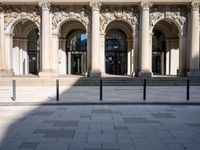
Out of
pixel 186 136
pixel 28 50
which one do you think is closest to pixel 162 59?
pixel 28 50

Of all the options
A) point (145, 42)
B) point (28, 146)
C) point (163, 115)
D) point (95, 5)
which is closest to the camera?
point (28, 146)

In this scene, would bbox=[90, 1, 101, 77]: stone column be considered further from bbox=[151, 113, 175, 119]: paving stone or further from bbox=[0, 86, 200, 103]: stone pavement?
bbox=[151, 113, 175, 119]: paving stone

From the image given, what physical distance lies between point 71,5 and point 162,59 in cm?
1217

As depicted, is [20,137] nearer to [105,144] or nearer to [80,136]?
[80,136]

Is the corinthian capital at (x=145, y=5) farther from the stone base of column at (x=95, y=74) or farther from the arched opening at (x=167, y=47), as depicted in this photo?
the stone base of column at (x=95, y=74)

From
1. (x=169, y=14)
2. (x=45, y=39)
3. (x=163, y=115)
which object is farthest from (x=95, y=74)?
(x=163, y=115)

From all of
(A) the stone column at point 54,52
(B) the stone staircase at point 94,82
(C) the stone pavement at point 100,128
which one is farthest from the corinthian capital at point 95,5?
(C) the stone pavement at point 100,128

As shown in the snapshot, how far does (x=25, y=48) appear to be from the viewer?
Result: 30.9 metres

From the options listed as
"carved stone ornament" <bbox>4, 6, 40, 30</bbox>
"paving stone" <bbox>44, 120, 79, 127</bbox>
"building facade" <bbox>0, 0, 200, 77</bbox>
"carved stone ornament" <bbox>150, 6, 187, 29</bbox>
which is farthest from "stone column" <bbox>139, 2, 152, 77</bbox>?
"paving stone" <bbox>44, 120, 79, 127</bbox>

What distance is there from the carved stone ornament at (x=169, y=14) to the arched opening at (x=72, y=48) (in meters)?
8.20

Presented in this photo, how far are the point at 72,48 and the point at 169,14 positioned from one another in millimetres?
11651

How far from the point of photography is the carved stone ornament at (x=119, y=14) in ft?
84.0

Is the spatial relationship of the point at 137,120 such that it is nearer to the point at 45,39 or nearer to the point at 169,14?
the point at 45,39

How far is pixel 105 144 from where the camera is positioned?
5.97m
